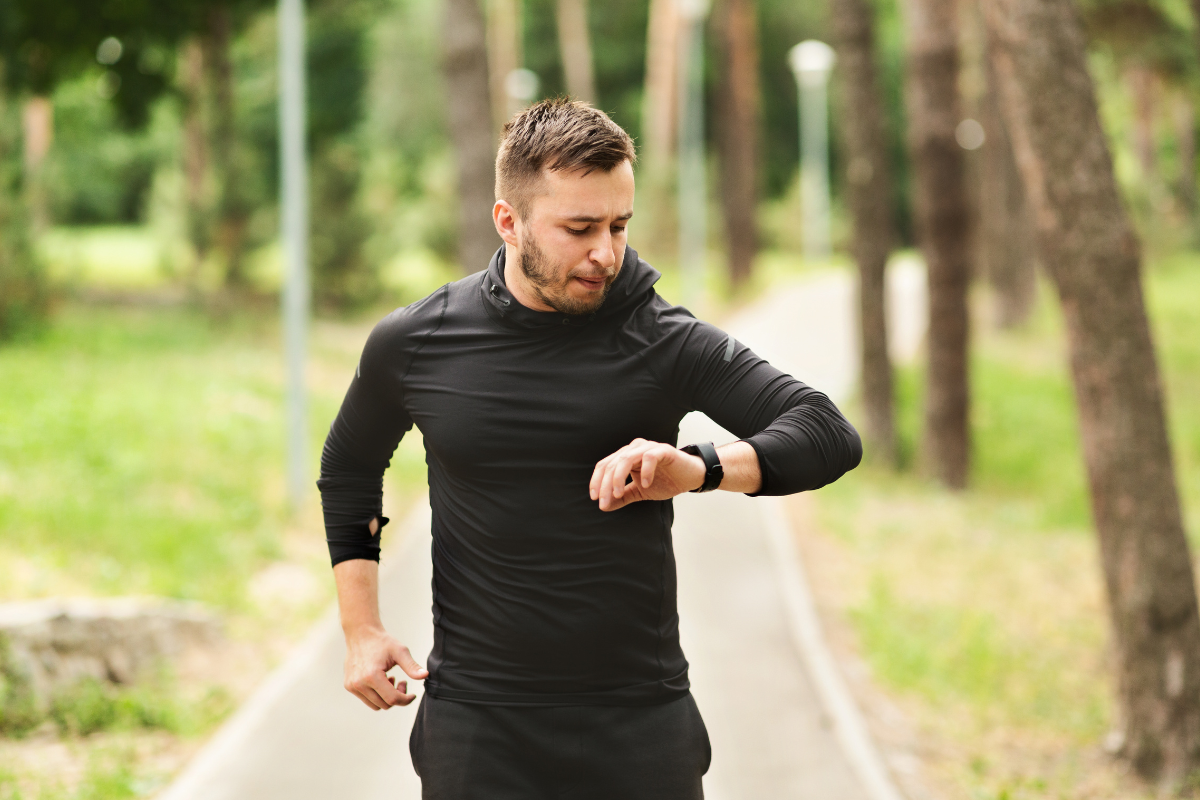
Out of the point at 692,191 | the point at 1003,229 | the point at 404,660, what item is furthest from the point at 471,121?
the point at 692,191

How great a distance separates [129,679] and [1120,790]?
543 centimetres

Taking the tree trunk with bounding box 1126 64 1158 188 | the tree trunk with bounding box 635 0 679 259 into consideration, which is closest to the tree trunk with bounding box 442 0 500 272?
the tree trunk with bounding box 635 0 679 259

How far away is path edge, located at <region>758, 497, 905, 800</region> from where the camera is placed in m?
6.49

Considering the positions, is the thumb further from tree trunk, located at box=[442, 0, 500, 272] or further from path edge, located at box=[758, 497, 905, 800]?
tree trunk, located at box=[442, 0, 500, 272]

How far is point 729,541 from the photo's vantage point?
1145cm

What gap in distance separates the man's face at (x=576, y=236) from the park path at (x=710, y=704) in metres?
3.97

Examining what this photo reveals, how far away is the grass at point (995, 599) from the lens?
23.2 ft

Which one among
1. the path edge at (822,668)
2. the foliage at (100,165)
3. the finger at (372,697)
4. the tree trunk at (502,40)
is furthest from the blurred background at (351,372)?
the foliage at (100,165)

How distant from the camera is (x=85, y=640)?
6578 millimetres

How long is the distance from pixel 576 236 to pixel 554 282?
0.36ft

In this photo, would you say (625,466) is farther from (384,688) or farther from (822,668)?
(822,668)

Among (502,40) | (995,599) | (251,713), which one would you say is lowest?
(995,599)

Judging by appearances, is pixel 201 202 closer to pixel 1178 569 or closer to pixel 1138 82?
pixel 1178 569

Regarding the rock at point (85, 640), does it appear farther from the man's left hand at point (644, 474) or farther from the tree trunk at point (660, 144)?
the tree trunk at point (660, 144)
